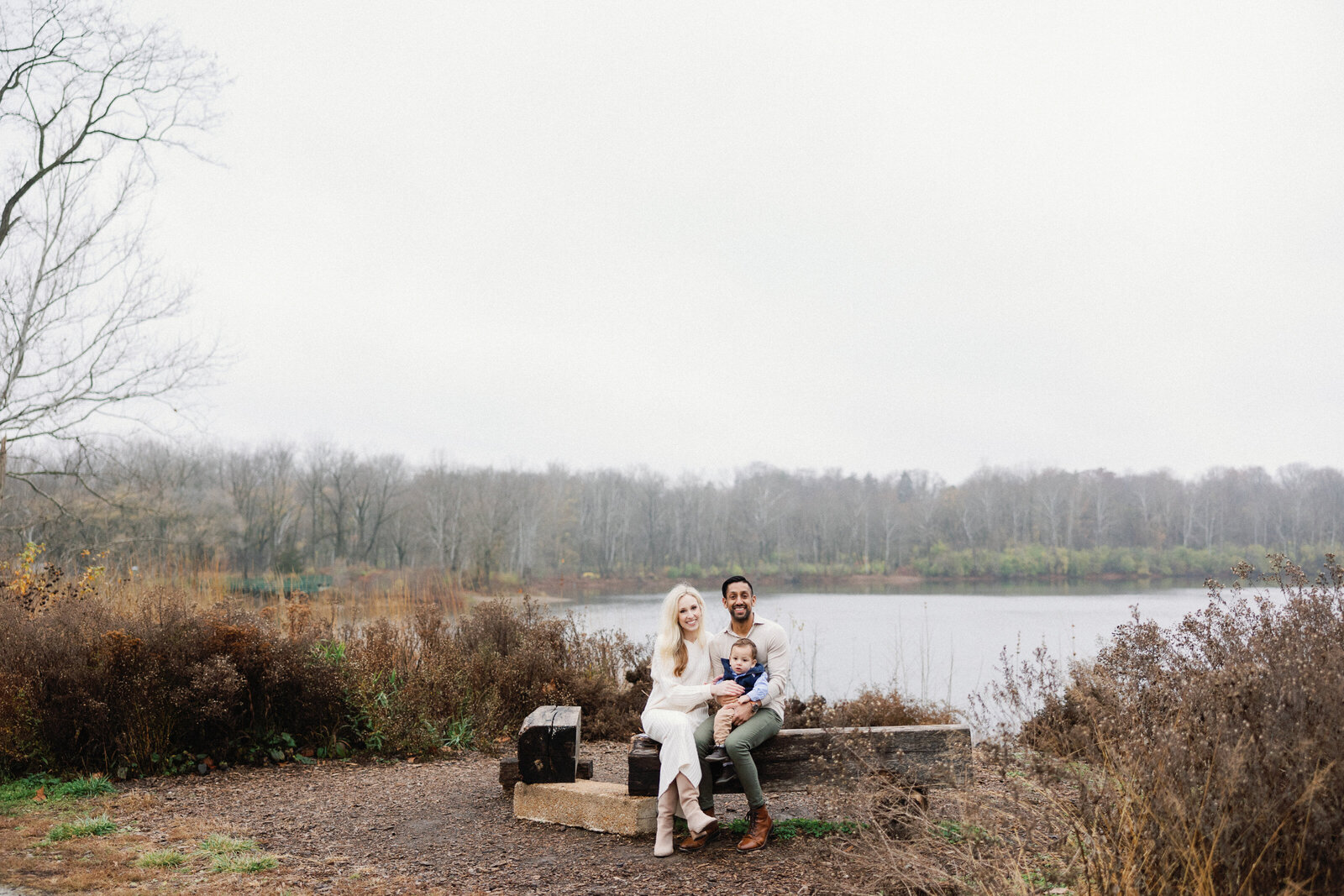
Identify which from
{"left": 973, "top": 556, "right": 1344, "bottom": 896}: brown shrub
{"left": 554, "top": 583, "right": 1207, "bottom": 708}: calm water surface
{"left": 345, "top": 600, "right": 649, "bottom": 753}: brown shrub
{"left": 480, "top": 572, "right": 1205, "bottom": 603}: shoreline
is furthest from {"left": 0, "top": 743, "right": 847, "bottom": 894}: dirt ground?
{"left": 480, "top": 572, "right": 1205, "bottom": 603}: shoreline

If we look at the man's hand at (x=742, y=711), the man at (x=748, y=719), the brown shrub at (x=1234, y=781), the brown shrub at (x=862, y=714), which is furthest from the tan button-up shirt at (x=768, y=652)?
the brown shrub at (x=862, y=714)

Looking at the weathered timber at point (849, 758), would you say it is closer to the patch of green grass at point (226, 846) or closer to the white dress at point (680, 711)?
the white dress at point (680, 711)

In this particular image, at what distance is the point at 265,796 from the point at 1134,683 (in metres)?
5.52

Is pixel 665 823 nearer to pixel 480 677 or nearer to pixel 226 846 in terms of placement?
pixel 226 846

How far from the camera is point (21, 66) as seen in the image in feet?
42.9

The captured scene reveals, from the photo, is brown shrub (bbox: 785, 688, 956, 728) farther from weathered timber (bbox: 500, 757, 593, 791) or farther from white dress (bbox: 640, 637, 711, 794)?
white dress (bbox: 640, 637, 711, 794)

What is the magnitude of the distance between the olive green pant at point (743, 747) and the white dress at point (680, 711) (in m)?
0.09

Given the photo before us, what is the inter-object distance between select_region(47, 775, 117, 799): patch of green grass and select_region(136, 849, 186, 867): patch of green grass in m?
1.83

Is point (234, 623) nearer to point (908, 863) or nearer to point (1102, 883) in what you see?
point (908, 863)

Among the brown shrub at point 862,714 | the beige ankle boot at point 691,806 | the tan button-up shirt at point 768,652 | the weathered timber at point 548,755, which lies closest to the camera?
the beige ankle boot at point 691,806

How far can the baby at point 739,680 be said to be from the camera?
184 inches

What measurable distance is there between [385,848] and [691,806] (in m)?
1.77

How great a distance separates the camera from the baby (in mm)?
4668

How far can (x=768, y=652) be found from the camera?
4.88 metres
